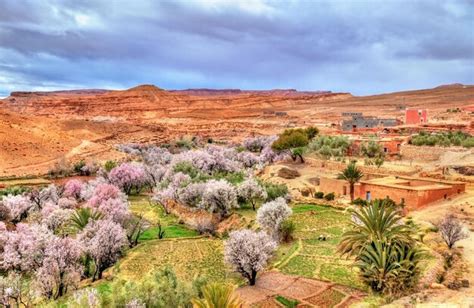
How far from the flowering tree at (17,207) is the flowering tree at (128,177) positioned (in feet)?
26.8

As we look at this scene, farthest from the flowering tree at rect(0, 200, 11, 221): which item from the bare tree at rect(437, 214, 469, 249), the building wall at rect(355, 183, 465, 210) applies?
the bare tree at rect(437, 214, 469, 249)

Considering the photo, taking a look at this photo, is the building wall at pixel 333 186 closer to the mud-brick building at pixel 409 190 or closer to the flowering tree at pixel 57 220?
the mud-brick building at pixel 409 190

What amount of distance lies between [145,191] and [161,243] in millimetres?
18681

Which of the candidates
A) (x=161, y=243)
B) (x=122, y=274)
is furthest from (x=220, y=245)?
(x=122, y=274)

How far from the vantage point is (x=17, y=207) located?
29.0 meters

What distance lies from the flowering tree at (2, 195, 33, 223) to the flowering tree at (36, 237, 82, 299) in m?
11.9

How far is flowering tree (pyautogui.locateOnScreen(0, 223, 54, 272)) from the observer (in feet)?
62.1

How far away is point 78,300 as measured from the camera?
10.6 metres

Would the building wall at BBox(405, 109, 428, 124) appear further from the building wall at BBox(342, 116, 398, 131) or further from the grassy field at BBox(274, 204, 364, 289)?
the grassy field at BBox(274, 204, 364, 289)

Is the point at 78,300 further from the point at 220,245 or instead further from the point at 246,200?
the point at 246,200

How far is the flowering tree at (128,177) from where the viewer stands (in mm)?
37375

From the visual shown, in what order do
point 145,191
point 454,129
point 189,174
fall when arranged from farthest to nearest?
point 454,129, point 145,191, point 189,174

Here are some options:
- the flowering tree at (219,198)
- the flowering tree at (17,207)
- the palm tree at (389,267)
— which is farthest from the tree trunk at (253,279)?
the flowering tree at (17,207)

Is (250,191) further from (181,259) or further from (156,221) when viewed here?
(181,259)
